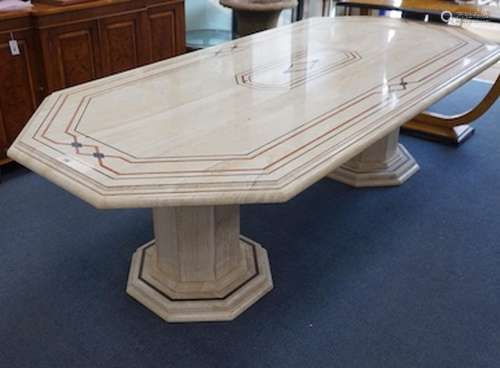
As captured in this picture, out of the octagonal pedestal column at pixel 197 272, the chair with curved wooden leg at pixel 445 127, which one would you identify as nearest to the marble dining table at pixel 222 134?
the octagonal pedestal column at pixel 197 272

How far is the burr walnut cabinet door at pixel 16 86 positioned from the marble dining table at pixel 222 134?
0.80 m

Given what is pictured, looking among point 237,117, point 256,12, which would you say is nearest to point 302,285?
point 237,117

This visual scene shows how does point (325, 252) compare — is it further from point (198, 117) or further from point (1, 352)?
point (1, 352)

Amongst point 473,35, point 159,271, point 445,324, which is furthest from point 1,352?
point 473,35

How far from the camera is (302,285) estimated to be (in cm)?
186

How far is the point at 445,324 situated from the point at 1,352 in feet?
4.67

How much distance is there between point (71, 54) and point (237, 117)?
1395mm

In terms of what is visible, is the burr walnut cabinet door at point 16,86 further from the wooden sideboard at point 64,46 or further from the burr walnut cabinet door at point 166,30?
the burr walnut cabinet door at point 166,30

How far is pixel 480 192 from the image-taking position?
2492 millimetres

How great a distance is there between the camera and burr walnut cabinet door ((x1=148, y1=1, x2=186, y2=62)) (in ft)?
9.59

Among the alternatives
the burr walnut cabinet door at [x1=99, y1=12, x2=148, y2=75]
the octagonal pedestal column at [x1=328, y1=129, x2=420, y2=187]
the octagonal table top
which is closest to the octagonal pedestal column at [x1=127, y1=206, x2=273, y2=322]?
the octagonal table top

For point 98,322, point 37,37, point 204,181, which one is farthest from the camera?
point 37,37

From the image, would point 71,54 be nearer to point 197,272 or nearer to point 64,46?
point 64,46

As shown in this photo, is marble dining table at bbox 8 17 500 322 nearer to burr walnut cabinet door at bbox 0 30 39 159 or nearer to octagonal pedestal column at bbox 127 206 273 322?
octagonal pedestal column at bbox 127 206 273 322
